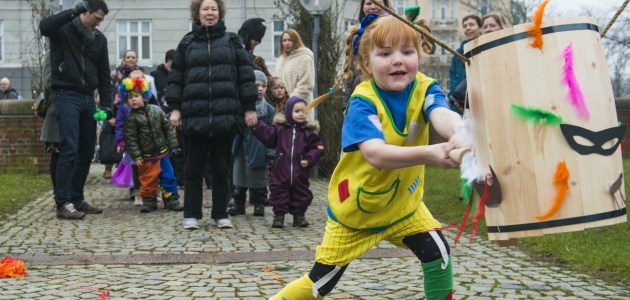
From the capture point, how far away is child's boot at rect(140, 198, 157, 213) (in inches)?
377

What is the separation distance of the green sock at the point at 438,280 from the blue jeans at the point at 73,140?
5.81 metres

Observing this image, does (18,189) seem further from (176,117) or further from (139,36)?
(139,36)

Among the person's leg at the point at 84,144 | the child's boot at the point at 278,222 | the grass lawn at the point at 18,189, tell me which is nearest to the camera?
the child's boot at the point at 278,222

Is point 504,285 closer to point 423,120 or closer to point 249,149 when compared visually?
point 423,120

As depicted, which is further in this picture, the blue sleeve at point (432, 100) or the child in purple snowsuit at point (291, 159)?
the child in purple snowsuit at point (291, 159)

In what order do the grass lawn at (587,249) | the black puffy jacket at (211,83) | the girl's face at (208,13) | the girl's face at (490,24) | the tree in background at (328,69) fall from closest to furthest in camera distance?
the grass lawn at (587,249) < the black puffy jacket at (211,83) < the girl's face at (208,13) < the girl's face at (490,24) < the tree in background at (328,69)

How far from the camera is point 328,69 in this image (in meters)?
14.2

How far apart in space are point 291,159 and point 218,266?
2.35 metres

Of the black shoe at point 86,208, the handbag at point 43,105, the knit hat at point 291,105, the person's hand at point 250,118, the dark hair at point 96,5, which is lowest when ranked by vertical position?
the black shoe at point 86,208

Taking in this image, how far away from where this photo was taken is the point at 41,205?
33.4ft

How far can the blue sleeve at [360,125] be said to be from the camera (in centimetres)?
320

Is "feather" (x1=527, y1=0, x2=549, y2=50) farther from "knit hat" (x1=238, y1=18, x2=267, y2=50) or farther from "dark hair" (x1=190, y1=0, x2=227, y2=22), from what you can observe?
"knit hat" (x1=238, y1=18, x2=267, y2=50)

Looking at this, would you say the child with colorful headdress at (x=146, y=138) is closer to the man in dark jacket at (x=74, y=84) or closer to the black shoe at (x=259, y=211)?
the man in dark jacket at (x=74, y=84)

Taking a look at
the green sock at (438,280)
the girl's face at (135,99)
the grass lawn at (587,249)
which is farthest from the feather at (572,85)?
the girl's face at (135,99)
